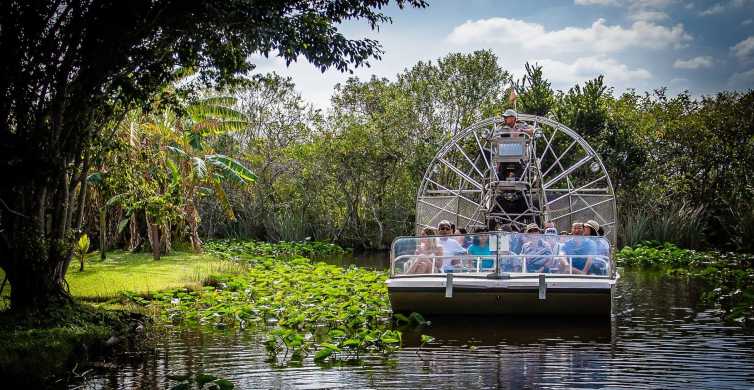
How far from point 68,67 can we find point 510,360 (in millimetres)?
7959

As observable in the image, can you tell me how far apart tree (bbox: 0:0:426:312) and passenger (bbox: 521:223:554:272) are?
447cm

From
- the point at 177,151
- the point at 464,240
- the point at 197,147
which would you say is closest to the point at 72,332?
the point at 464,240

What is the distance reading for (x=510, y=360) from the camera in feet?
37.3

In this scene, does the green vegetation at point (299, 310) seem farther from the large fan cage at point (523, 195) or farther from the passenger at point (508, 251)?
the large fan cage at point (523, 195)

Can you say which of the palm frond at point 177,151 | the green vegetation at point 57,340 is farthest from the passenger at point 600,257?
the palm frond at point 177,151

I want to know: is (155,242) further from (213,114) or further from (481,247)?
(481,247)

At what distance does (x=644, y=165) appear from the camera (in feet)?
123

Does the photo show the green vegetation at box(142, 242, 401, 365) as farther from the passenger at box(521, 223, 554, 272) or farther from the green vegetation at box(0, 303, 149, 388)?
the passenger at box(521, 223, 554, 272)

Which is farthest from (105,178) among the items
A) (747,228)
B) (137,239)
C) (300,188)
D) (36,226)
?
(300,188)

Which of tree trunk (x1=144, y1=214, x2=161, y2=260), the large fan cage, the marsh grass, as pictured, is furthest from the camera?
the marsh grass

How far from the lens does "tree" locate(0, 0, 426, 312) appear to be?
1211cm

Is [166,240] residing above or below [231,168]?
below

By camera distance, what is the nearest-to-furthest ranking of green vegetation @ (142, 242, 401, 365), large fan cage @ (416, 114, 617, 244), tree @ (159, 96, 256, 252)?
1. green vegetation @ (142, 242, 401, 365)
2. large fan cage @ (416, 114, 617, 244)
3. tree @ (159, 96, 256, 252)

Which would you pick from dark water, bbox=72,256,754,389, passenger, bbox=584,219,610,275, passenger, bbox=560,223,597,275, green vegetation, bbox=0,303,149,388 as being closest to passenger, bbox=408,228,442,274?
dark water, bbox=72,256,754,389
